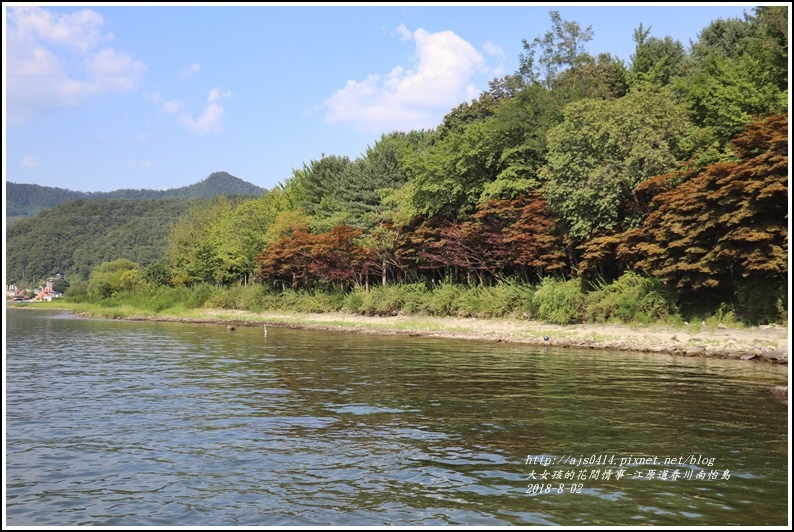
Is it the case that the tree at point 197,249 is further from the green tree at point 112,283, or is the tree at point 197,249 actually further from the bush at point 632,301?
the bush at point 632,301

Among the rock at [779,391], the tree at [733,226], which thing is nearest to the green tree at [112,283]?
the tree at [733,226]

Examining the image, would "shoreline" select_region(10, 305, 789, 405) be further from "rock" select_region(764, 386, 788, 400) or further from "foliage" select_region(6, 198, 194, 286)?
"foliage" select_region(6, 198, 194, 286)

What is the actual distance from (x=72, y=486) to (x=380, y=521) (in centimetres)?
530

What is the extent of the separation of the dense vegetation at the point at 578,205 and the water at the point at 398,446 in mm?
9364

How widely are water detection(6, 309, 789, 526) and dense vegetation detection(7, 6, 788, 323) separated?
9364mm

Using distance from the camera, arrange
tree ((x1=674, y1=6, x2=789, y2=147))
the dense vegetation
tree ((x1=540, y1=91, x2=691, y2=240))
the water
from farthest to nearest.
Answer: tree ((x1=540, y1=91, x2=691, y2=240)) → tree ((x1=674, y1=6, x2=789, y2=147)) → the dense vegetation → the water

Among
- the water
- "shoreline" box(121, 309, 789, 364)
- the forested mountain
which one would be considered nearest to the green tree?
"shoreline" box(121, 309, 789, 364)

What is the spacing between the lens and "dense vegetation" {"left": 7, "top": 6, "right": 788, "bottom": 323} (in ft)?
103

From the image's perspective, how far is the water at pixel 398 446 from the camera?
981 cm

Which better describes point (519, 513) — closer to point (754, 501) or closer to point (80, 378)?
point (754, 501)

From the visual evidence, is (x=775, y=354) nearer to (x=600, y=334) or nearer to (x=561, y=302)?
(x=600, y=334)

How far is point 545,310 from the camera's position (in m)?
40.6

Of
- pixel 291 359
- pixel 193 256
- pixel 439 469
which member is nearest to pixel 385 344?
pixel 291 359

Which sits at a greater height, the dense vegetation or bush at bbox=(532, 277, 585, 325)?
the dense vegetation
